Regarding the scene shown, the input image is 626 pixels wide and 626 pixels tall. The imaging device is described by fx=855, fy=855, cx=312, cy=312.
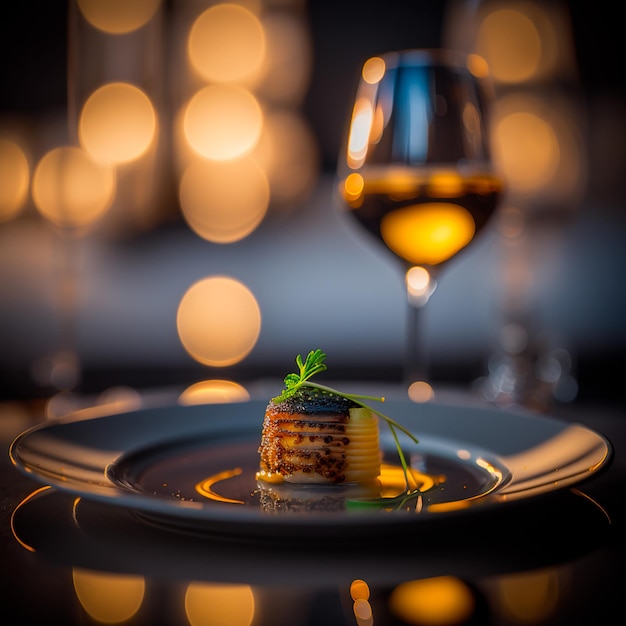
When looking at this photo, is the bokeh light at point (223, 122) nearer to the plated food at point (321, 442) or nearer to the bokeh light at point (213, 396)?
the bokeh light at point (213, 396)

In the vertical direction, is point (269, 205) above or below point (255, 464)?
above

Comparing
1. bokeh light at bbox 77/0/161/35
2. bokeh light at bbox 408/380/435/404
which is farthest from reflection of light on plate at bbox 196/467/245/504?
bokeh light at bbox 77/0/161/35

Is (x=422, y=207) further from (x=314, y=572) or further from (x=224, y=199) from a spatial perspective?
(x=224, y=199)

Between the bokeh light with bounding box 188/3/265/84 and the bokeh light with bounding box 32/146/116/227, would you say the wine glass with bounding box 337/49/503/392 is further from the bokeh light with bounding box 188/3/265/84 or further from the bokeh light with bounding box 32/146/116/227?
the bokeh light with bounding box 188/3/265/84

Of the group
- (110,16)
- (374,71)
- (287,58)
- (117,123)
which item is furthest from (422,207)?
(287,58)

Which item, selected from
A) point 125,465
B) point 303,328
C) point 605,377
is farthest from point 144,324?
point 125,465

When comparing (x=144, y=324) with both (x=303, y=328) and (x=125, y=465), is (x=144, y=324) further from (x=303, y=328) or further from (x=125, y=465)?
(x=125, y=465)

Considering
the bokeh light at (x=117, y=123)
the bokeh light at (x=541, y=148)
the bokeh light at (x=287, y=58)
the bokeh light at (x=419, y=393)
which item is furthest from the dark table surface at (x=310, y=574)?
the bokeh light at (x=287, y=58)
